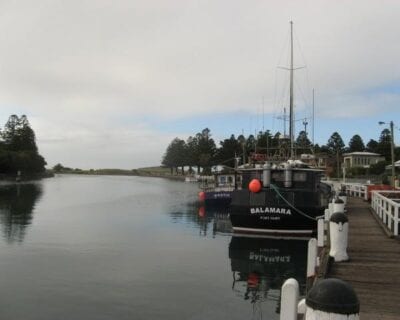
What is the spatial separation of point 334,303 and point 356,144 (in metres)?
186

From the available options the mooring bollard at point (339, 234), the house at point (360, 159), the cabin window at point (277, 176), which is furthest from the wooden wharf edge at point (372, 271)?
the house at point (360, 159)

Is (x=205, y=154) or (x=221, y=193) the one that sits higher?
(x=205, y=154)

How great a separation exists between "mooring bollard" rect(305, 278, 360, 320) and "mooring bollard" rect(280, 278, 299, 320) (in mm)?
2901

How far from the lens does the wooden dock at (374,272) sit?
9.52 metres

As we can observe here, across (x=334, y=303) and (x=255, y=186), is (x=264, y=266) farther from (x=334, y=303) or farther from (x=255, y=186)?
(x=334, y=303)

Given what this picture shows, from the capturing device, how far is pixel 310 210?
2741cm

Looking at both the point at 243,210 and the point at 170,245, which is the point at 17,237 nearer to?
the point at 170,245

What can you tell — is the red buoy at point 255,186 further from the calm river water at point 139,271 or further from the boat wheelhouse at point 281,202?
the calm river water at point 139,271

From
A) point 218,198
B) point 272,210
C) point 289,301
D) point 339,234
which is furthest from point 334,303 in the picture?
point 218,198

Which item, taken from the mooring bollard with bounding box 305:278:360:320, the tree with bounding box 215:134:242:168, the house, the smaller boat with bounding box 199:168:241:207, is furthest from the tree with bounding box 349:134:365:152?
the mooring bollard with bounding box 305:278:360:320

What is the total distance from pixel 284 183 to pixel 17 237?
14919mm

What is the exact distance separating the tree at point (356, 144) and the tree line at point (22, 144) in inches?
4283

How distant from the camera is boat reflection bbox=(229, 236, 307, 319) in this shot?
1631 centimetres

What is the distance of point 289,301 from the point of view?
7586 millimetres
